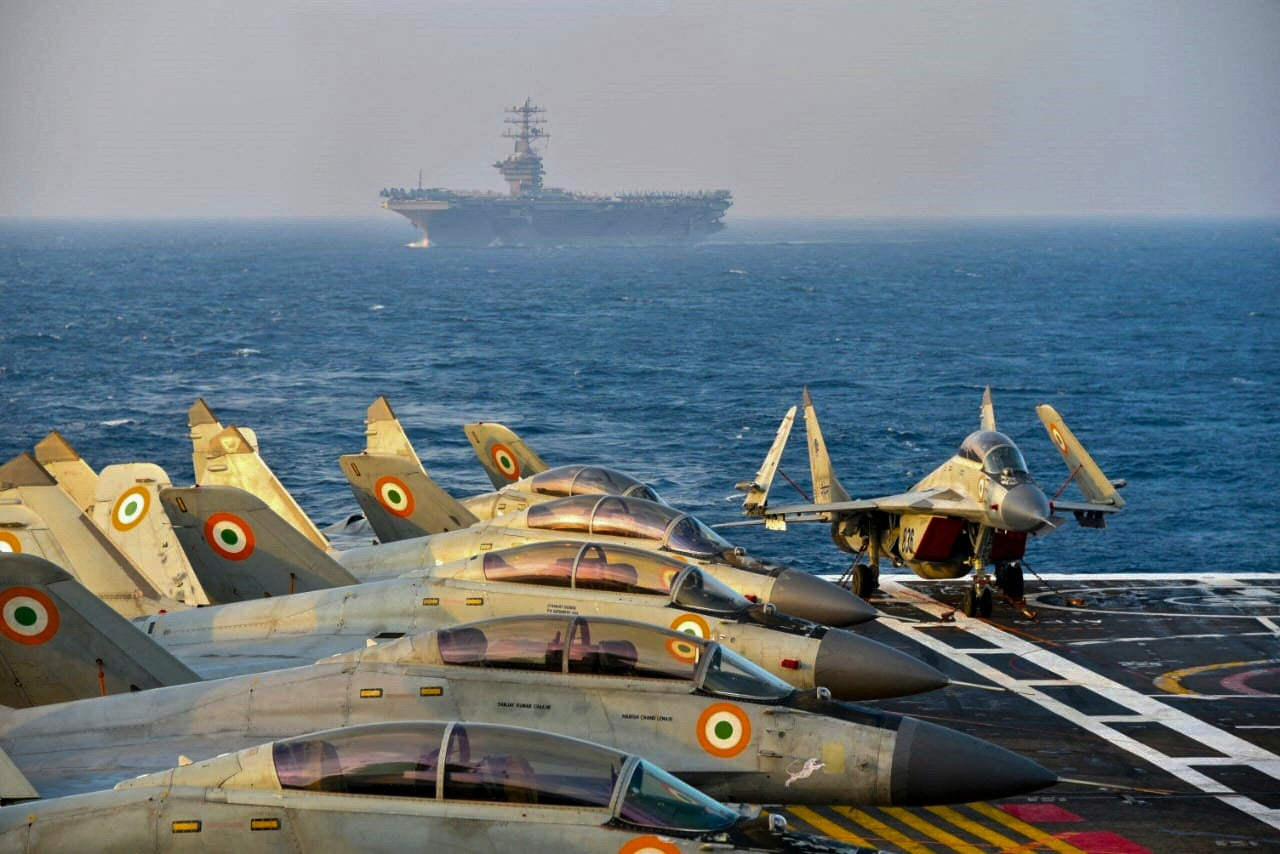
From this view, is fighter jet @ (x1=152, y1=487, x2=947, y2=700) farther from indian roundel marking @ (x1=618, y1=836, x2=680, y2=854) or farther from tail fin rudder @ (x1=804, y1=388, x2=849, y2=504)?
tail fin rudder @ (x1=804, y1=388, x2=849, y2=504)

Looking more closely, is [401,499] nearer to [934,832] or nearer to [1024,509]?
[934,832]

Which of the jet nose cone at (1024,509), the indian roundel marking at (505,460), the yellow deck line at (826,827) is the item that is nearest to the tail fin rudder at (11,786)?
the yellow deck line at (826,827)

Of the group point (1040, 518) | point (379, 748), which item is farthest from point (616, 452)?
point (379, 748)

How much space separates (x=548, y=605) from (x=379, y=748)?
6.52 metres

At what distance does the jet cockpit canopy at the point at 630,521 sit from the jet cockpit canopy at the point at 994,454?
1003 cm

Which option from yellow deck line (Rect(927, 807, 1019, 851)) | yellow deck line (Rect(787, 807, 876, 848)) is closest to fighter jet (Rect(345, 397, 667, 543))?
yellow deck line (Rect(787, 807, 876, 848))

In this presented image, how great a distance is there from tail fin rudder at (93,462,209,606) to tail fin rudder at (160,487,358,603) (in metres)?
1.77

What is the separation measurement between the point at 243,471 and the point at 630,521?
978 centimetres

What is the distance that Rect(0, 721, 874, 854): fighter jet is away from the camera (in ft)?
33.1

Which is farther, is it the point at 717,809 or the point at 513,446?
the point at 513,446

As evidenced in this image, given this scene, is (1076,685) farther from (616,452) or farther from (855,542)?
(616,452)

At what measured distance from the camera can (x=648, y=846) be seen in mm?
9961

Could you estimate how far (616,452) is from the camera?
6184cm

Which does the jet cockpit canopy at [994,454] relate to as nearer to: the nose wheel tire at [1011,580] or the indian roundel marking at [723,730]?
the nose wheel tire at [1011,580]
